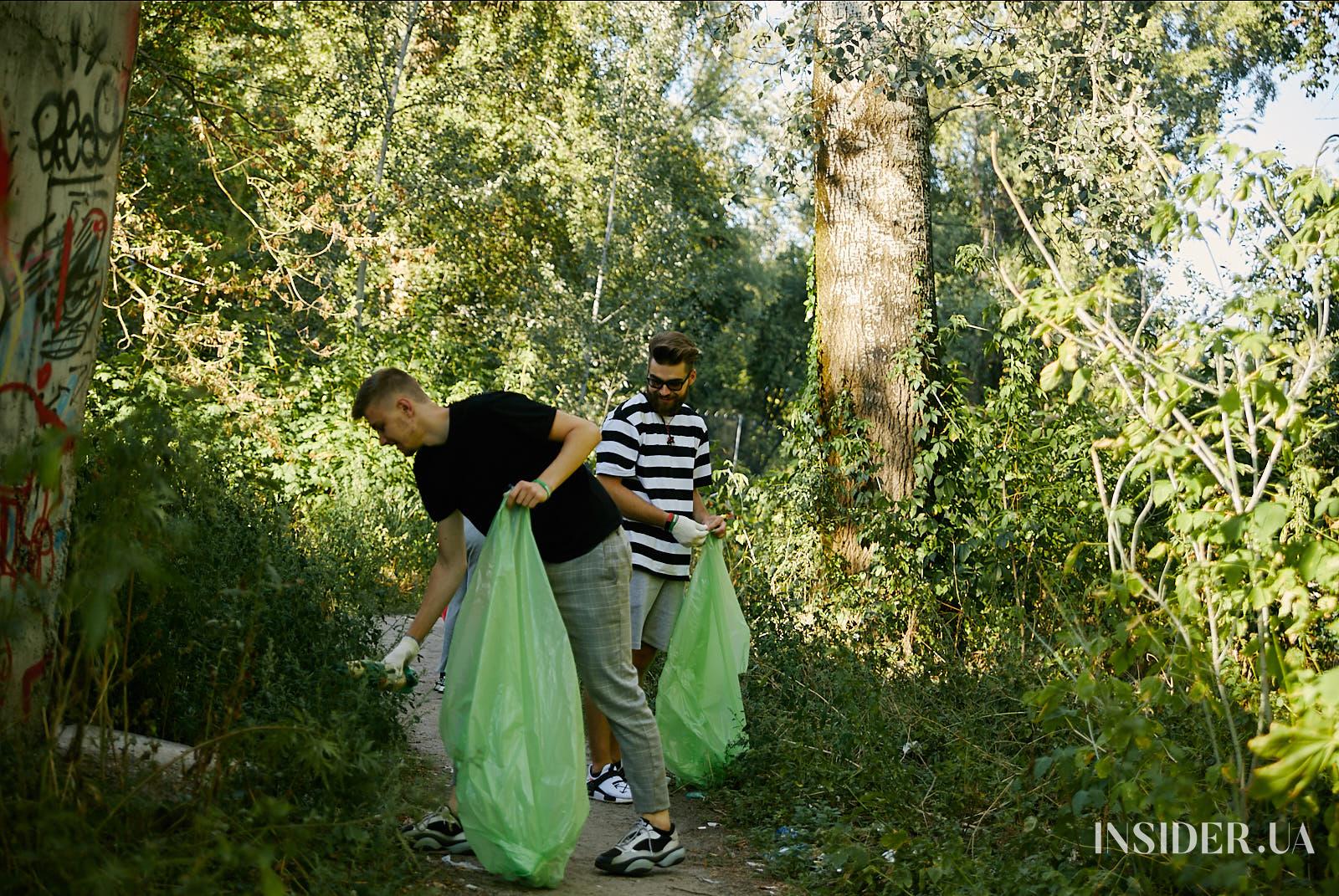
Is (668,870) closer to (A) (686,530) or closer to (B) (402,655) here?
(B) (402,655)

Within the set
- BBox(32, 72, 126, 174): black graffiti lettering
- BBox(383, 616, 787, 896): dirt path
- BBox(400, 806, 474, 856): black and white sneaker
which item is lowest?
BBox(383, 616, 787, 896): dirt path

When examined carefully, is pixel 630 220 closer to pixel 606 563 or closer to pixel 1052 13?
pixel 1052 13

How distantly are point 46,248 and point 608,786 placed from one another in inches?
122

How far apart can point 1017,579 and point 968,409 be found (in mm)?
1158

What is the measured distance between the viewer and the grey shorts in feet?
18.0

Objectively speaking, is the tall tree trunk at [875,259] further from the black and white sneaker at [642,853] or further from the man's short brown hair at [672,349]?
the black and white sneaker at [642,853]

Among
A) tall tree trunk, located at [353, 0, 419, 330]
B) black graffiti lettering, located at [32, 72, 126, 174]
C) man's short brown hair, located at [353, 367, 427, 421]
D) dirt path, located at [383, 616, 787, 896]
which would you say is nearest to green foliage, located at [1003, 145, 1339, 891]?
dirt path, located at [383, 616, 787, 896]

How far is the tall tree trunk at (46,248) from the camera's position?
338 centimetres

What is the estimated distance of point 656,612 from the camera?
5625 mm

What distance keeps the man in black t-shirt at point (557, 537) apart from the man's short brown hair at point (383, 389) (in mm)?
15

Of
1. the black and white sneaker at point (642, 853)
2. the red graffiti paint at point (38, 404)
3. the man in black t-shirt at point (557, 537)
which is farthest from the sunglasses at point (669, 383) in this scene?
the red graffiti paint at point (38, 404)

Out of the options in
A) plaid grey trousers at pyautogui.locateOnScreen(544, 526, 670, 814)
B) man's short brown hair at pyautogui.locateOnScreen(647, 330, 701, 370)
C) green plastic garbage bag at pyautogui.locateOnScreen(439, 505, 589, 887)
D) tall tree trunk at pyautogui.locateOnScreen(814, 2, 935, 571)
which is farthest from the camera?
tall tree trunk at pyautogui.locateOnScreen(814, 2, 935, 571)

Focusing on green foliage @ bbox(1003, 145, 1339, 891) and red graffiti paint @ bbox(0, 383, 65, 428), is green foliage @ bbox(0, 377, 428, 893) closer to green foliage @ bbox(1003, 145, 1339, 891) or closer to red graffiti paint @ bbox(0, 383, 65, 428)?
red graffiti paint @ bbox(0, 383, 65, 428)

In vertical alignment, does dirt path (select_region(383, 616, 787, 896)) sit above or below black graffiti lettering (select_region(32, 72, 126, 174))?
below
